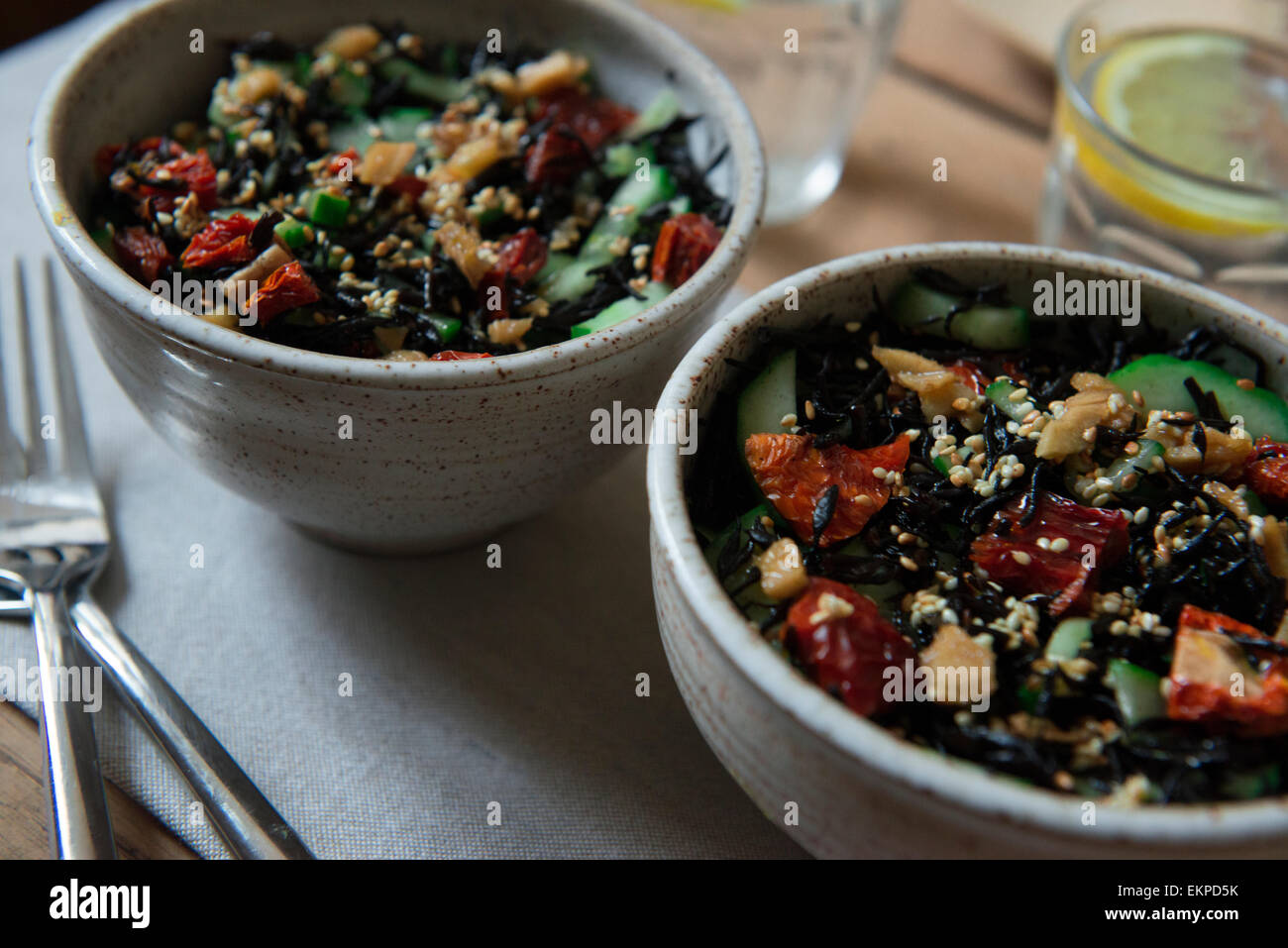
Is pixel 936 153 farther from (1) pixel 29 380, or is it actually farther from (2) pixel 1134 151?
(1) pixel 29 380

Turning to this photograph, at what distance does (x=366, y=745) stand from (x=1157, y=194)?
1.83 meters

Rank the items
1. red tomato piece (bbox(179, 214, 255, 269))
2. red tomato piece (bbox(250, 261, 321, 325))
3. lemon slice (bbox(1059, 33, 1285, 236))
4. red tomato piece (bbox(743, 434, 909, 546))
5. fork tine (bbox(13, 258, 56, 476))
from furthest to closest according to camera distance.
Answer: lemon slice (bbox(1059, 33, 1285, 236)) < fork tine (bbox(13, 258, 56, 476)) < red tomato piece (bbox(179, 214, 255, 269)) < red tomato piece (bbox(250, 261, 321, 325)) < red tomato piece (bbox(743, 434, 909, 546))

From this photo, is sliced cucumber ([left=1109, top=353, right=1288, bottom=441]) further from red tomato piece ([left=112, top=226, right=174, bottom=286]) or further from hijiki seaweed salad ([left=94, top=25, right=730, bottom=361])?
red tomato piece ([left=112, top=226, right=174, bottom=286])

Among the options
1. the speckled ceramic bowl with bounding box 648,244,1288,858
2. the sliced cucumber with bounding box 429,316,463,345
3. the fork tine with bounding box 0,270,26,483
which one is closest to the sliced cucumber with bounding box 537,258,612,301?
the sliced cucumber with bounding box 429,316,463,345

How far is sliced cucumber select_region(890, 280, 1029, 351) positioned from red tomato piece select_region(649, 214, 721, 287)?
30cm

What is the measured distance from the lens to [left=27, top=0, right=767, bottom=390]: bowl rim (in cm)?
129

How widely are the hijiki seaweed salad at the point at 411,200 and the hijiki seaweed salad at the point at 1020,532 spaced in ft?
1.20

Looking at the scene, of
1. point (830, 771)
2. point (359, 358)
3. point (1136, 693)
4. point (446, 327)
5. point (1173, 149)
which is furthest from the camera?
point (1173, 149)

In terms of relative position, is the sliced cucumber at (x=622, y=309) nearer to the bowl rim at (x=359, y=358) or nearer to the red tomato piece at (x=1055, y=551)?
the bowl rim at (x=359, y=358)

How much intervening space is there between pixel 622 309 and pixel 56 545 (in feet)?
3.19

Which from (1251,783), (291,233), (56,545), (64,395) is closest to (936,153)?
(291,233)

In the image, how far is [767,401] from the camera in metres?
1.46

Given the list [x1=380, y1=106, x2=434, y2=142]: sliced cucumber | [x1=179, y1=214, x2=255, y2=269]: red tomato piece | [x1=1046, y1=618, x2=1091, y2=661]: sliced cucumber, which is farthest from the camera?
[x1=380, y1=106, x2=434, y2=142]: sliced cucumber
